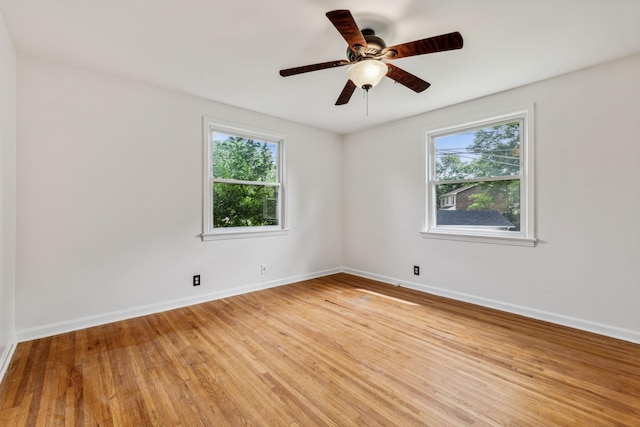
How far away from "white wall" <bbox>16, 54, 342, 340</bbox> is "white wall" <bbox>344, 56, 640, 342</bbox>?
9.17ft

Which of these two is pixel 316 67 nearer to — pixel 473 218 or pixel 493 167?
pixel 493 167

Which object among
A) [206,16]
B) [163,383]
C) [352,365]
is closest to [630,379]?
[352,365]

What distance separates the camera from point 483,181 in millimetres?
3443

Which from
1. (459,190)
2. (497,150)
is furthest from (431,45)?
(459,190)

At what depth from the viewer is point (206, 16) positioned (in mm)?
2016

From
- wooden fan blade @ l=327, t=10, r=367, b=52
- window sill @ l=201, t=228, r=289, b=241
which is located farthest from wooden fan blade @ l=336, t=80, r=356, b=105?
window sill @ l=201, t=228, r=289, b=241

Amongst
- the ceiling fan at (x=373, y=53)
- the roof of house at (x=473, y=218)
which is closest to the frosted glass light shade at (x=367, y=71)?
the ceiling fan at (x=373, y=53)

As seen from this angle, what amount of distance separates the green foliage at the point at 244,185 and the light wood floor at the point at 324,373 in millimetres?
1320

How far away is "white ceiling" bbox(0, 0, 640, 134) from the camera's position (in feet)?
6.31

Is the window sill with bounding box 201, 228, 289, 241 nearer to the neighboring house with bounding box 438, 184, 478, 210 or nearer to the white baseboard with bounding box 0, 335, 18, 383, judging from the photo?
the white baseboard with bounding box 0, 335, 18, 383

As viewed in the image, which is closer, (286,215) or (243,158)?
(243,158)

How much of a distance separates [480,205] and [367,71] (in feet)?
7.61

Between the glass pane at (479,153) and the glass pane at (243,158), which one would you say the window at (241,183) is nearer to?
the glass pane at (243,158)

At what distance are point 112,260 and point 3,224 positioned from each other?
36.1 inches
